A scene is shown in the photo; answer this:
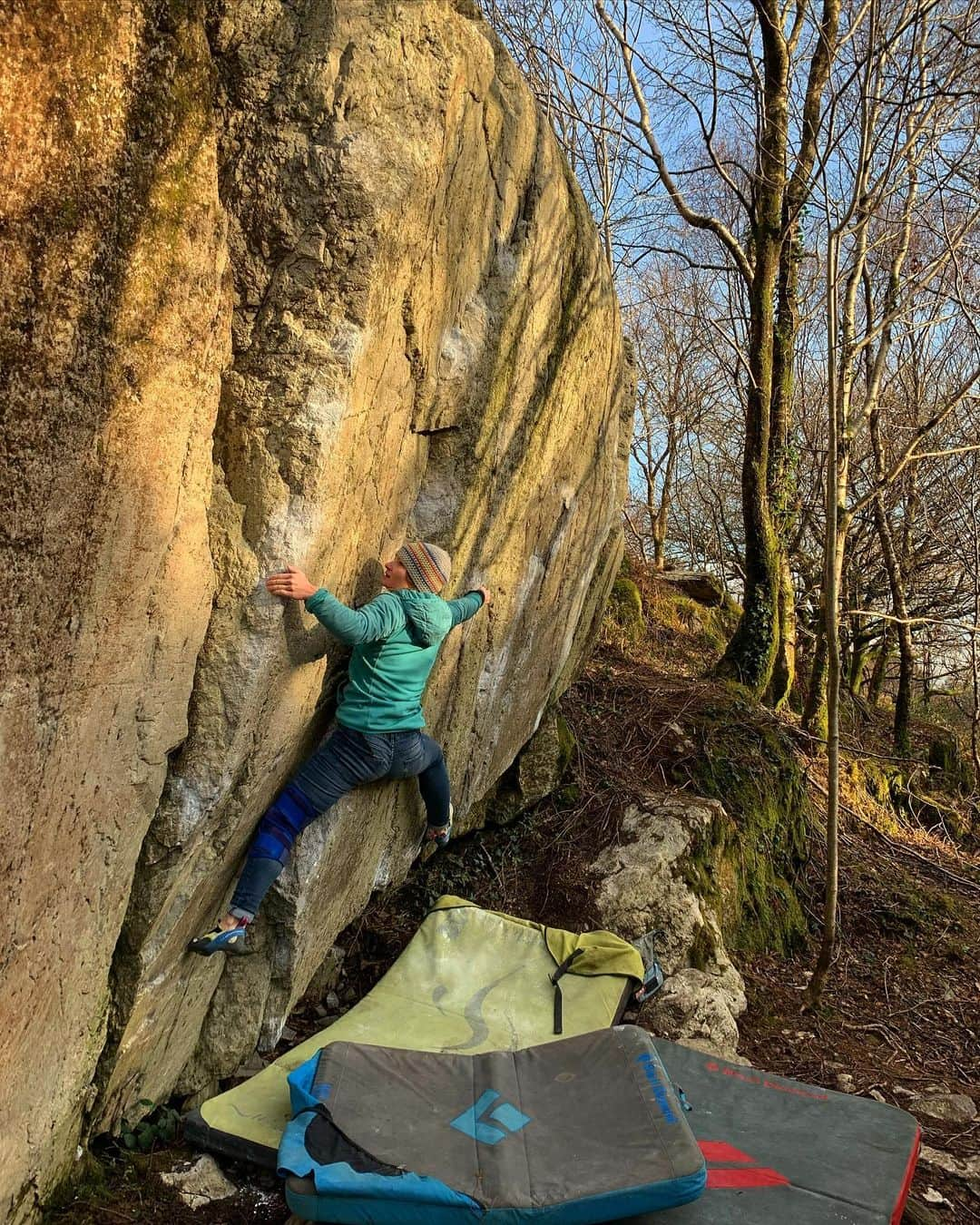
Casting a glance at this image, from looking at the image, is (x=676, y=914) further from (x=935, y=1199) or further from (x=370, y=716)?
(x=370, y=716)

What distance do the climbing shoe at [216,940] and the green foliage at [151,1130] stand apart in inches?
24.2

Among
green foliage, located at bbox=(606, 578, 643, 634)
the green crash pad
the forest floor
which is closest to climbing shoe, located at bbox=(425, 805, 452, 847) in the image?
the green crash pad

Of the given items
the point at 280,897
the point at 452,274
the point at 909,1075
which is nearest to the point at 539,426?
the point at 452,274

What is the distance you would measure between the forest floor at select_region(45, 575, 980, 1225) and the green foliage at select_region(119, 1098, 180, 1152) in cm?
5

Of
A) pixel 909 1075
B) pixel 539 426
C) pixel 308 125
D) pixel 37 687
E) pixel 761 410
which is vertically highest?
pixel 761 410

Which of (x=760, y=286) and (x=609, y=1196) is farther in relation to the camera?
(x=760, y=286)

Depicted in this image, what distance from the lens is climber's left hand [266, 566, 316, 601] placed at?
341 centimetres

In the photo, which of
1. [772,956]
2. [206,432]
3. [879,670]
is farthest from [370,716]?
[879,670]

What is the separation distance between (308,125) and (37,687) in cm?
208

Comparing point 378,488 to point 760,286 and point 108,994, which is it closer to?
point 108,994

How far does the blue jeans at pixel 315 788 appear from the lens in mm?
3924

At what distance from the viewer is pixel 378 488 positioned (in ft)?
13.0

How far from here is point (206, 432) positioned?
3.17 metres

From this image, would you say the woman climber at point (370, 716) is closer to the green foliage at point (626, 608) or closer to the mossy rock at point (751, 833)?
the mossy rock at point (751, 833)
